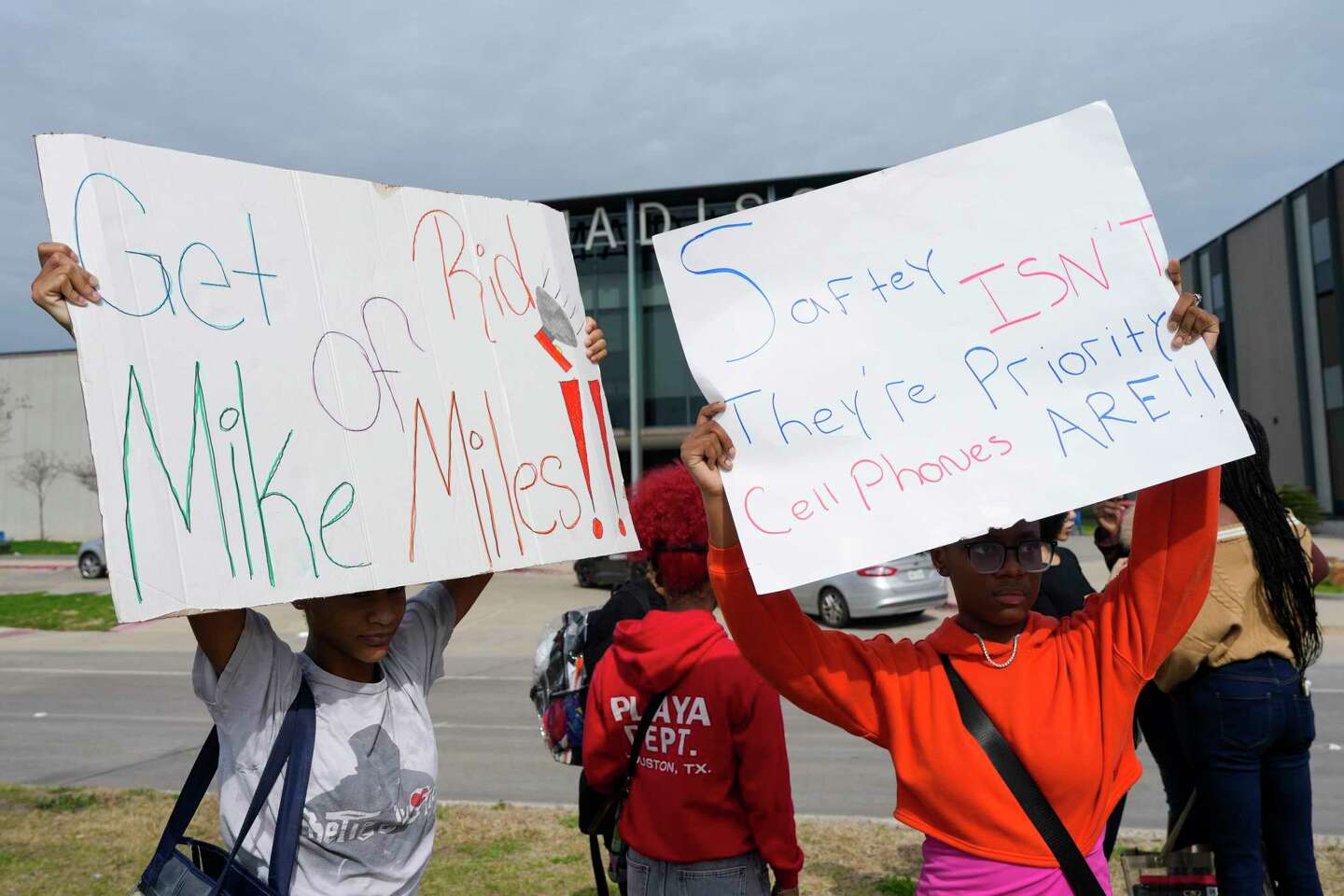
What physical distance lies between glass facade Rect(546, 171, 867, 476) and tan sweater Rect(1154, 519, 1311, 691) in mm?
27802

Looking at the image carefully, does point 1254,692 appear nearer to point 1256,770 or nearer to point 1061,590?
point 1256,770

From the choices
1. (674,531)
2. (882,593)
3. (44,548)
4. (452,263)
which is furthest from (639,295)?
(452,263)

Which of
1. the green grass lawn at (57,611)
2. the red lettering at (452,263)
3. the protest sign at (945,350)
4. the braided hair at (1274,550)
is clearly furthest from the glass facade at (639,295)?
the protest sign at (945,350)

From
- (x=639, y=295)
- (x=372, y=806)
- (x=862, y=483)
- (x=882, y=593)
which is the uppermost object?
(x=639, y=295)

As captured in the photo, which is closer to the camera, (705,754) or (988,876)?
(988,876)

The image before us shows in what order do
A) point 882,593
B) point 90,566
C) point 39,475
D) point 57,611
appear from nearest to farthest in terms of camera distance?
point 882,593 → point 57,611 → point 90,566 → point 39,475

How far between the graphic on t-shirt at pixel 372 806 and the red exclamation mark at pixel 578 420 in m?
0.71

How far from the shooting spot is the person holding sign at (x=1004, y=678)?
2.02m

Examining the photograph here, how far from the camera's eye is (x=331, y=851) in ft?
6.81

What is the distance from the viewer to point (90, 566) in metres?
27.3

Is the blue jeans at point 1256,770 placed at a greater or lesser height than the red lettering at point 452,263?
lesser

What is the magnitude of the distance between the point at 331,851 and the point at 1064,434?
1.75 meters

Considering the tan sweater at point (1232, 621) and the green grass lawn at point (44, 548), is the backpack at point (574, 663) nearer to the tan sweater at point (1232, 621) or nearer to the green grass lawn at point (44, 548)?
the tan sweater at point (1232, 621)

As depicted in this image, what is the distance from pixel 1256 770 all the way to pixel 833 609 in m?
10.7
